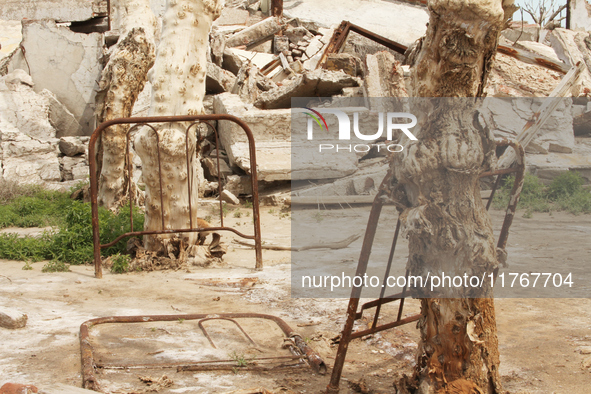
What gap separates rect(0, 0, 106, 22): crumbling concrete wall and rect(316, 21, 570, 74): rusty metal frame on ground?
593cm

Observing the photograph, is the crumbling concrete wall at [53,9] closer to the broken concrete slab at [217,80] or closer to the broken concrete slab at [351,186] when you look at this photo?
the broken concrete slab at [217,80]

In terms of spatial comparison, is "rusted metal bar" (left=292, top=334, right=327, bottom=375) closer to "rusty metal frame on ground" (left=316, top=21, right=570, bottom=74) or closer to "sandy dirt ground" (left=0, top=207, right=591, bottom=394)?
"sandy dirt ground" (left=0, top=207, right=591, bottom=394)

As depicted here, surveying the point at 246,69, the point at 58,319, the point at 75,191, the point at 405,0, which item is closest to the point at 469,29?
the point at 58,319

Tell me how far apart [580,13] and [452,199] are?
682 inches

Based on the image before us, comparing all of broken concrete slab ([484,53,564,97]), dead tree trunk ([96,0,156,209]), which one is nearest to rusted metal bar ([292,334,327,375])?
dead tree trunk ([96,0,156,209])

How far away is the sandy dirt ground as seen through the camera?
2.50m

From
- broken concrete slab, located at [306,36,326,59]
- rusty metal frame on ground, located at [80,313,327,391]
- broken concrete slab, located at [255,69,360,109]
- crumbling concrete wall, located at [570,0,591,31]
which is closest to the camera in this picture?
rusty metal frame on ground, located at [80,313,327,391]

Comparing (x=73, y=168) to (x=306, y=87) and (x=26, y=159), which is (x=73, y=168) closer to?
(x=26, y=159)

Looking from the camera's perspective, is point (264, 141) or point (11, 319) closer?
point (11, 319)

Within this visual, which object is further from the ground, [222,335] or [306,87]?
[306,87]

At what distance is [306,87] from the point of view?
9.01 meters

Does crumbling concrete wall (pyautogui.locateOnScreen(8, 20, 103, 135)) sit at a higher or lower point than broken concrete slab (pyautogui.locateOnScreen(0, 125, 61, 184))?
higher

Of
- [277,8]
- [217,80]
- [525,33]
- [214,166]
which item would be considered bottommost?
[214,166]

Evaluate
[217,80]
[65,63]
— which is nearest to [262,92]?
[217,80]
